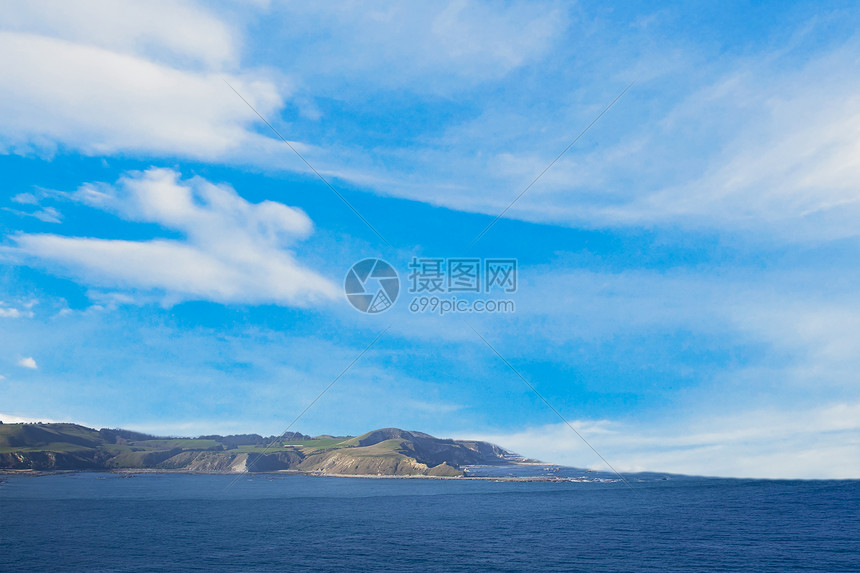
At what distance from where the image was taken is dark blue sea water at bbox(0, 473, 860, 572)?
64562 mm

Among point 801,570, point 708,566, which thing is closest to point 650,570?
point 708,566

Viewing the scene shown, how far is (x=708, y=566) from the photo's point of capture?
62.3 m

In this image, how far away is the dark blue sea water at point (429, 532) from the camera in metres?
64.6

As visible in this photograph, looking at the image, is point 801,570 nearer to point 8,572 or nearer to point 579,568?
point 579,568

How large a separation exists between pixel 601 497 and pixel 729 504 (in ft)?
104

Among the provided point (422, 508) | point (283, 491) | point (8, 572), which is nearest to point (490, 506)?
point (422, 508)

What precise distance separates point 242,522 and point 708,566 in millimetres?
78247

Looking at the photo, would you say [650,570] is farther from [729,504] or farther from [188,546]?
[729,504]

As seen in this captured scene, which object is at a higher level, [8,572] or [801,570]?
[801,570]

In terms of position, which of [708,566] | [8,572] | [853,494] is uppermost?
[853,494]

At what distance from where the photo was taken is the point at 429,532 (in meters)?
85.8

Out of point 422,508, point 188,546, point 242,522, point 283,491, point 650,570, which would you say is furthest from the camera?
point 283,491

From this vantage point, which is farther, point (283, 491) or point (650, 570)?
point (283, 491)

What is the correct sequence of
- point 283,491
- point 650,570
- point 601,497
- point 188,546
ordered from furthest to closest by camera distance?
1. point 283,491
2. point 601,497
3. point 188,546
4. point 650,570
